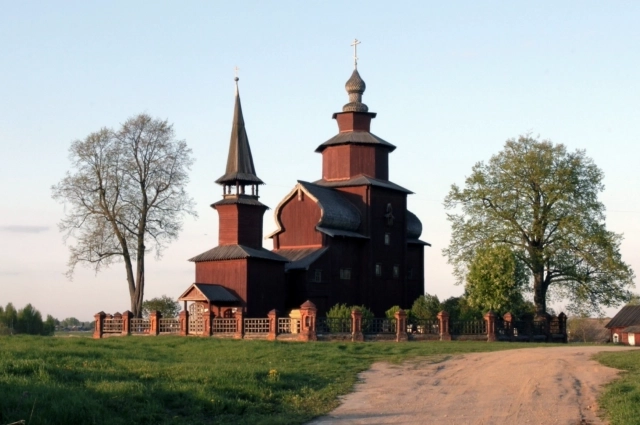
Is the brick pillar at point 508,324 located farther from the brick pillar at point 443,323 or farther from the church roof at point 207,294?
the church roof at point 207,294

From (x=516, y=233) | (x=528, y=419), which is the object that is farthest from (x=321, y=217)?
(x=528, y=419)

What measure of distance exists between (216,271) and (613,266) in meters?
20.9

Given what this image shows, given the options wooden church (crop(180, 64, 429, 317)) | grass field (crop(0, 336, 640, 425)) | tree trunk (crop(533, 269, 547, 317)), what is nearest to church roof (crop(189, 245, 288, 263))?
wooden church (crop(180, 64, 429, 317))

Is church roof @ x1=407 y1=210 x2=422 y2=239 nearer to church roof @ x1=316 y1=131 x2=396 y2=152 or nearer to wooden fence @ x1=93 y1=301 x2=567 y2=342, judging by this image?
church roof @ x1=316 y1=131 x2=396 y2=152

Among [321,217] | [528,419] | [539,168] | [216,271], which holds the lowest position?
[528,419]

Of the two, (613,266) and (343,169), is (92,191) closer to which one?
(343,169)

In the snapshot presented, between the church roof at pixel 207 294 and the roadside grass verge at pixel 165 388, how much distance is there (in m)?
14.4

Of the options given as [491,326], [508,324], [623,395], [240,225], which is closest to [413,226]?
[508,324]

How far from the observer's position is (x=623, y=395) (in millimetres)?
17688

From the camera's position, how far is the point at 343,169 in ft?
159

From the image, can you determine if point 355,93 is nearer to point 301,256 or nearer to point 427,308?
point 301,256

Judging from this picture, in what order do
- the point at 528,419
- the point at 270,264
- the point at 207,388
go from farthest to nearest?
the point at 270,264 → the point at 207,388 → the point at 528,419

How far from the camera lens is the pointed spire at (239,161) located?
4347 centimetres

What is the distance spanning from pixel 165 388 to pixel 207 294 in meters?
22.8
